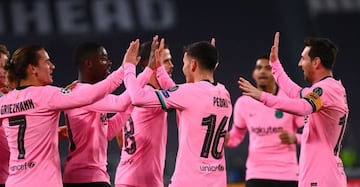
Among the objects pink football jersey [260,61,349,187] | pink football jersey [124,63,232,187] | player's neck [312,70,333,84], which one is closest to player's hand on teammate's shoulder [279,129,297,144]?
pink football jersey [260,61,349,187]

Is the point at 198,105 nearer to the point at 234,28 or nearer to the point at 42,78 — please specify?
the point at 42,78

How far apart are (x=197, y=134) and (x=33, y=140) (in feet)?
4.25

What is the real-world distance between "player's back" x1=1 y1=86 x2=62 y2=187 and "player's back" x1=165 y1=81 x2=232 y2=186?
3.16 feet

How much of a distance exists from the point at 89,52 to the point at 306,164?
2104 millimetres

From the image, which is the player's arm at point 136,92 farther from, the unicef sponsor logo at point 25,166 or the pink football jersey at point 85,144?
the unicef sponsor logo at point 25,166

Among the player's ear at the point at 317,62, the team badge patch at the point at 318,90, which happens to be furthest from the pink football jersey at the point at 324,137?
the player's ear at the point at 317,62

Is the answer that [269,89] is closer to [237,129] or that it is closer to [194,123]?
[237,129]

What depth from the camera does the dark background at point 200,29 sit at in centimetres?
1287

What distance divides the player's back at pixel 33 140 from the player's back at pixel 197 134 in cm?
96

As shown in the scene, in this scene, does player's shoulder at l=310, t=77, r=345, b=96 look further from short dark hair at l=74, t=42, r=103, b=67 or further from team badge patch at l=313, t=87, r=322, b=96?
short dark hair at l=74, t=42, r=103, b=67

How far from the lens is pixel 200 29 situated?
13.6 meters

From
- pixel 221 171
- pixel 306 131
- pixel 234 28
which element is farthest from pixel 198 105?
pixel 234 28

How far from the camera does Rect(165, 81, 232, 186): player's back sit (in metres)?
6.28

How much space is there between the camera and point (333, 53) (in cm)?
682
